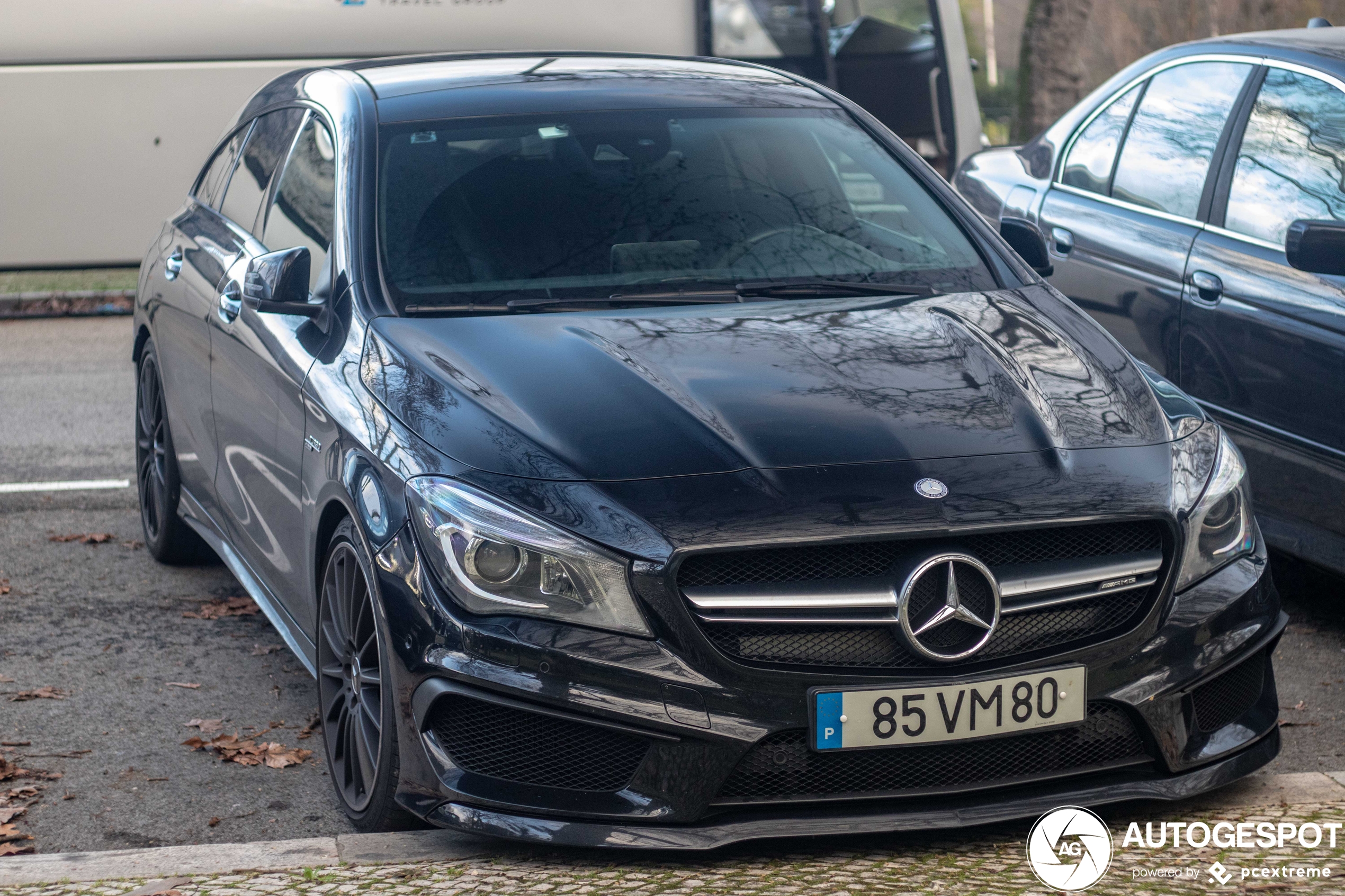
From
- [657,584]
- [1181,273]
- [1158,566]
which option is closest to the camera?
[657,584]

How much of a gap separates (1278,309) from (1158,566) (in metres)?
1.91

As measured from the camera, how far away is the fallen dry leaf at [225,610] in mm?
5738

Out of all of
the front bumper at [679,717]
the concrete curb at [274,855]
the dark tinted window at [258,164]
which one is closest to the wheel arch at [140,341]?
the dark tinted window at [258,164]

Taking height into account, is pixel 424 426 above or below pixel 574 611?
above

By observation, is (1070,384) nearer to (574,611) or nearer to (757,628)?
(757,628)

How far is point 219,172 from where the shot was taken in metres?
6.19

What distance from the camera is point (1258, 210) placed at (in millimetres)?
5480

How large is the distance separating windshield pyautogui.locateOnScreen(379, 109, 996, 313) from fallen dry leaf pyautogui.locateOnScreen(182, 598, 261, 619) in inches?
71.9

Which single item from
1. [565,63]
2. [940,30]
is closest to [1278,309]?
[565,63]

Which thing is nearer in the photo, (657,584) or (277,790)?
(657,584)

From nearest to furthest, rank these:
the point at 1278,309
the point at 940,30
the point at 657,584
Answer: the point at 657,584 → the point at 1278,309 → the point at 940,30

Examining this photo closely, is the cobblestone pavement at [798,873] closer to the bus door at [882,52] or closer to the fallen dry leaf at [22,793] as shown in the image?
the fallen dry leaf at [22,793]

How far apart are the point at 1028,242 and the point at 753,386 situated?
5.08 feet

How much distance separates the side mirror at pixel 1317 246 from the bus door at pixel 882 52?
28.5ft
